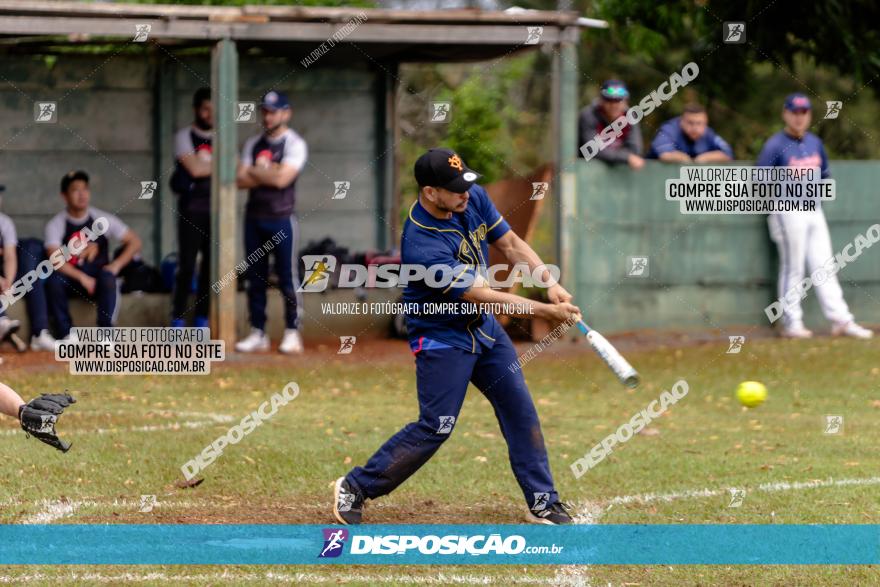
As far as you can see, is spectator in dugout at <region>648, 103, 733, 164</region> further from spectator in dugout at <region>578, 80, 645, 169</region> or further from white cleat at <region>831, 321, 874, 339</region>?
white cleat at <region>831, 321, 874, 339</region>

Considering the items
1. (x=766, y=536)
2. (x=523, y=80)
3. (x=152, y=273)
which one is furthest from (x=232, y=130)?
(x=523, y=80)

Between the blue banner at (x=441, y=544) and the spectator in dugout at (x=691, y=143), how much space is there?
904 cm

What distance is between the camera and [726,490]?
899 centimetres

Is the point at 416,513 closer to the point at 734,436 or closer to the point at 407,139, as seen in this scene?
the point at 734,436

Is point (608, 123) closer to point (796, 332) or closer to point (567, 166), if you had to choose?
point (567, 166)

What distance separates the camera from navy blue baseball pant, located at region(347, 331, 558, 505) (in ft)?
25.9

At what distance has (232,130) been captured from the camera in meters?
15.1

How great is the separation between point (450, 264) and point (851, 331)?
949cm

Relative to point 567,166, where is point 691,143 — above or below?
above

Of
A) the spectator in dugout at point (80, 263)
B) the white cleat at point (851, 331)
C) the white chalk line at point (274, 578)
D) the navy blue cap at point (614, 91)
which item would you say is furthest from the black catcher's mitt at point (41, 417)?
the white cleat at point (851, 331)

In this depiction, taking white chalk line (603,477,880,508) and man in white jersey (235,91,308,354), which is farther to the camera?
man in white jersey (235,91,308,354)

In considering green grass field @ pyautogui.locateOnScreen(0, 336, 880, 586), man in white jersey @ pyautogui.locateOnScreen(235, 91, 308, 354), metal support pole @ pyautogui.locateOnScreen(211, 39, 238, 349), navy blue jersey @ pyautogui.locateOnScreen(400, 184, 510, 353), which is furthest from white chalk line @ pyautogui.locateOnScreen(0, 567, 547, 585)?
man in white jersey @ pyautogui.locateOnScreen(235, 91, 308, 354)

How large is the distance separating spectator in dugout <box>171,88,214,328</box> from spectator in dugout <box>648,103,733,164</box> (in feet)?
15.9

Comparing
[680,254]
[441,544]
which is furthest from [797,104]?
[441,544]
